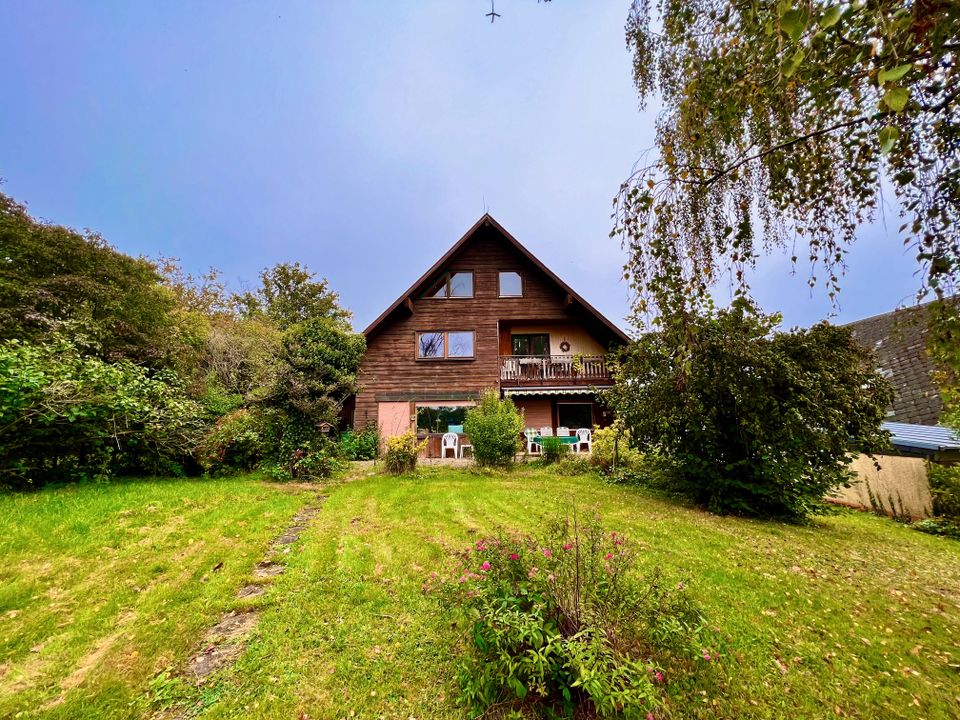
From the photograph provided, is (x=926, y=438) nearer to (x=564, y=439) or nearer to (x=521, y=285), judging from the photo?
(x=564, y=439)

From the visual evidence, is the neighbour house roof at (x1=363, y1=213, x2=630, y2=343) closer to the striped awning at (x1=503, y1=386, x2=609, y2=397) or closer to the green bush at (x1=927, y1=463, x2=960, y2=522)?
the striped awning at (x1=503, y1=386, x2=609, y2=397)

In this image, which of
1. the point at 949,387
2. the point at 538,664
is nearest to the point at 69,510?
the point at 538,664

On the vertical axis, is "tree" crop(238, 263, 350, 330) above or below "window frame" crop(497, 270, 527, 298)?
above

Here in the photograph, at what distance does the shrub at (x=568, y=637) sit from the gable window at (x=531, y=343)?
47.9 ft

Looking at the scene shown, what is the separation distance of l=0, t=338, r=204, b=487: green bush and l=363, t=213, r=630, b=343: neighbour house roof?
8.45 metres

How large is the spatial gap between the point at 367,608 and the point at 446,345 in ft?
43.5

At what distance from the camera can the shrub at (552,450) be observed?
11859 millimetres

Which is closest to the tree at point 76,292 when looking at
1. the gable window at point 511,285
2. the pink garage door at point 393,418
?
the pink garage door at point 393,418

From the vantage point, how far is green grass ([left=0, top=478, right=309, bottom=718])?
260cm

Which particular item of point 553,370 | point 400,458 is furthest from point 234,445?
point 553,370

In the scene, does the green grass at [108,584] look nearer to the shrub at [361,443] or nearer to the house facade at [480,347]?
the shrub at [361,443]

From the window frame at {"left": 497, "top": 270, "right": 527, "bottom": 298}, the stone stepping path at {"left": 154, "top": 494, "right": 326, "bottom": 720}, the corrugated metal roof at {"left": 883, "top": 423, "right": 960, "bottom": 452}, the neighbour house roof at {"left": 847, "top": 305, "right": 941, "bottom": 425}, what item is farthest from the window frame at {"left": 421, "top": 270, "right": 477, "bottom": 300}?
the corrugated metal roof at {"left": 883, "top": 423, "right": 960, "bottom": 452}

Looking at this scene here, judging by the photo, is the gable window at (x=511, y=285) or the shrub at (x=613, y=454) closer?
the shrub at (x=613, y=454)

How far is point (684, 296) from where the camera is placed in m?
2.60
